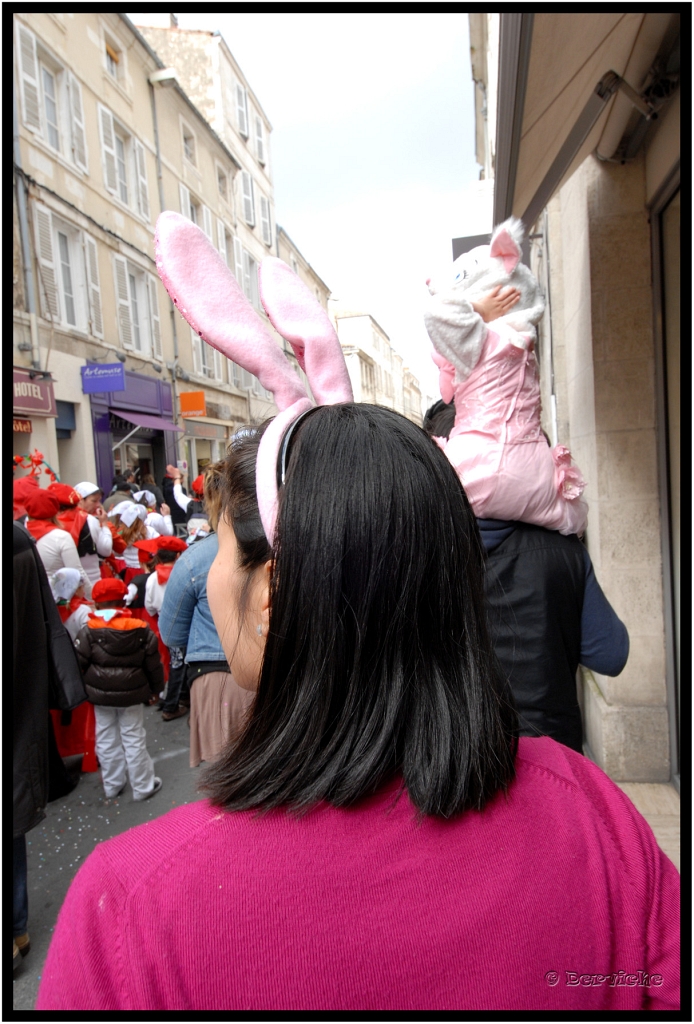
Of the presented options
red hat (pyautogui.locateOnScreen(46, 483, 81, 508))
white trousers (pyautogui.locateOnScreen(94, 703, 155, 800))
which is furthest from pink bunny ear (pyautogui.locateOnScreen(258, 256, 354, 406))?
red hat (pyautogui.locateOnScreen(46, 483, 81, 508))

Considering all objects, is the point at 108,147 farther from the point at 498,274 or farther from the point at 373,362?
the point at 373,362

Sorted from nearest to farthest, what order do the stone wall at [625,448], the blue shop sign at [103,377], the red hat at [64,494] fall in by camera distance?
the stone wall at [625,448], the red hat at [64,494], the blue shop sign at [103,377]

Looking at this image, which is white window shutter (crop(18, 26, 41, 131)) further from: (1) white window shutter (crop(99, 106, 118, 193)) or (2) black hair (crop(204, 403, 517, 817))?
(2) black hair (crop(204, 403, 517, 817))

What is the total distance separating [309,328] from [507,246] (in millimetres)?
1251

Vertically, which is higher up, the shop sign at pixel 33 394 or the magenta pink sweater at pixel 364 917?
the shop sign at pixel 33 394

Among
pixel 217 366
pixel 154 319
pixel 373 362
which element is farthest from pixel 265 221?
pixel 373 362

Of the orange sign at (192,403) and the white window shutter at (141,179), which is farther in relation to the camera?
the orange sign at (192,403)

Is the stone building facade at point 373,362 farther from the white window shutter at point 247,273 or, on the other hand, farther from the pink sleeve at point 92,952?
the pink sleeve at point 92,952

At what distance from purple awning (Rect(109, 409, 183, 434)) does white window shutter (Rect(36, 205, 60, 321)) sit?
8.74 ft

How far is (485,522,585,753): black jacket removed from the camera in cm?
161

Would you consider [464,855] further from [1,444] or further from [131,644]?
[131,644]

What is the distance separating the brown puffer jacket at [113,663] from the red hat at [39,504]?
1.21 m

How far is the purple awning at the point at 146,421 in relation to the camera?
13961 millimetres

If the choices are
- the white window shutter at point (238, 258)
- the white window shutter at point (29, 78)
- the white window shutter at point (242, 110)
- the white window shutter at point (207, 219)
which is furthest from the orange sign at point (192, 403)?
the white window shutter at point (242, 110)
